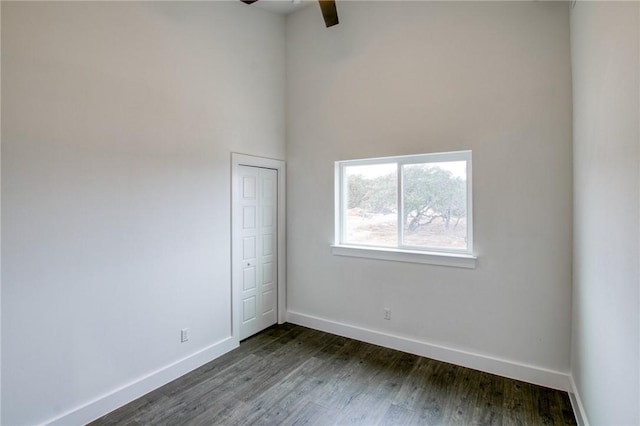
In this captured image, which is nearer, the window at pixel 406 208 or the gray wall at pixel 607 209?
the gray wall at pixel 607 209

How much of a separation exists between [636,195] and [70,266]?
3.15m

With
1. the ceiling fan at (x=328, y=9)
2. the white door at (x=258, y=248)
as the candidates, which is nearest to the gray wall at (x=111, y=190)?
the white door at (x=258, y=248)

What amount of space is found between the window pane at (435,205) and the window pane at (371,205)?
146mm

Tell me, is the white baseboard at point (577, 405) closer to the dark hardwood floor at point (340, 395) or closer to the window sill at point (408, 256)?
the dark hardwood floor at point (340, 395)

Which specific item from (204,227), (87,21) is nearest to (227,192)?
(204,227)

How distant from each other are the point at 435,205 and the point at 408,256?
0.59 meters

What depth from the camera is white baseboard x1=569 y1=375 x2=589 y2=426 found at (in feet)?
6.61

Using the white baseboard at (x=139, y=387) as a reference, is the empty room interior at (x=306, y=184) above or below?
above

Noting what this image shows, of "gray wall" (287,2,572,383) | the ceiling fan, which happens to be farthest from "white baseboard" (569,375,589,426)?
the ceiling fan

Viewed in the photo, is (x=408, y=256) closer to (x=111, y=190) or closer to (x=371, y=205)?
(x=371, y=205)

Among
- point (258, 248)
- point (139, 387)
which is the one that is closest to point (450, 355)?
point (258, 248)

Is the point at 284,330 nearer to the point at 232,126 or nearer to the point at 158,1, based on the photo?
the point at 232,126

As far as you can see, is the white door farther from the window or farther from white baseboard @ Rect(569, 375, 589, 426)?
white baseboard @ Rect(569, 375, 589, 426)

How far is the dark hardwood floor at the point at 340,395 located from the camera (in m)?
2.20
